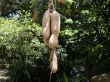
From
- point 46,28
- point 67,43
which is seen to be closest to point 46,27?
point 46,28

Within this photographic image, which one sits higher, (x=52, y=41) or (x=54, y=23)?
(x=54, y=23)

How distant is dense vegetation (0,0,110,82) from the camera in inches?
455

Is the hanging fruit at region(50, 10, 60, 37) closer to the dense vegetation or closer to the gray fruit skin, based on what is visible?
the gray fruit skin

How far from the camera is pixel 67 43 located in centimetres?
1230

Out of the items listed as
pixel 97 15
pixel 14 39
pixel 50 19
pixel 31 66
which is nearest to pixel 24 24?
pixel 14 39

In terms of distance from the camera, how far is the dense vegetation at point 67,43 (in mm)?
11555

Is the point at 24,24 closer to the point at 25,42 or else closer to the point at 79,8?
the point at 25,42

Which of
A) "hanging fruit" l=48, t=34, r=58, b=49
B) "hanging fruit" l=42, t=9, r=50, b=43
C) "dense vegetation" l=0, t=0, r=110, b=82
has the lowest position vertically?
"dense vegetation" l=0, t=0, r=110, b=82

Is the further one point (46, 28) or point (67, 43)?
point (67, 43)

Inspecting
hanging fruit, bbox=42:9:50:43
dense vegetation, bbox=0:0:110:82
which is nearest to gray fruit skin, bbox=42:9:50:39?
hanging fruit, bbox=42:9:50:43

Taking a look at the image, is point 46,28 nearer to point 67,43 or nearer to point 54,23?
point 54,23

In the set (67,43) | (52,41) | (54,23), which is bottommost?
(67,43)

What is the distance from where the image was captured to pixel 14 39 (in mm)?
12023

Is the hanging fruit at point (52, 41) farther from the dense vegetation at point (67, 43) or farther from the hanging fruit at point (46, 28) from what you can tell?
the dense vegetation at point (67, 43)
